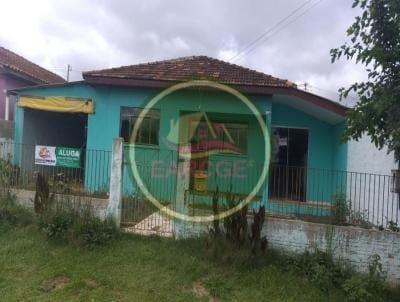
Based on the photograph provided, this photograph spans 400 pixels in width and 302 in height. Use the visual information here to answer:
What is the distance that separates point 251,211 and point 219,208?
1.81ft

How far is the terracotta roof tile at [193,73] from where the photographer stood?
10836 mm

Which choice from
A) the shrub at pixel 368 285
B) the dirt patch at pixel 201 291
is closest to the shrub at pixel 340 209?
the shrub at pixel 368 285

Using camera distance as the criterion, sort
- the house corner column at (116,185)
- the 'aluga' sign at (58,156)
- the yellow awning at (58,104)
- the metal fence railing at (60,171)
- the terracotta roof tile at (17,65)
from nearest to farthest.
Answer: the house corner column at (116,185), the metal fence railing at (60,171), the 'aluga' sign at (58,156), the yellow awning at (58,104), the terracotta roof tile at (17,65)

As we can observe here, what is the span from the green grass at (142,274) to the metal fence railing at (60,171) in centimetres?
146

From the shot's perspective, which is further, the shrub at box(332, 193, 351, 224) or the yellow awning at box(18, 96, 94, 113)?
the yellow awning at box(18, 96, 94, 113)

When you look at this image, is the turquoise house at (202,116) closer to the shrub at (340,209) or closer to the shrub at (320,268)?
the shrub at (340,209)

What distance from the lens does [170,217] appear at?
7.27 metres

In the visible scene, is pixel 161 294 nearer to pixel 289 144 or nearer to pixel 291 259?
pixel 291 259

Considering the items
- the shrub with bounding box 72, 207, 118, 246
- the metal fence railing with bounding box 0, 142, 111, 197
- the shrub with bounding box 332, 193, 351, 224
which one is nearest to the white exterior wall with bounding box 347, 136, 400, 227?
the shrub with bounding box 332, 193, 351, 224

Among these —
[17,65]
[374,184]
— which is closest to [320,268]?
[374,184]

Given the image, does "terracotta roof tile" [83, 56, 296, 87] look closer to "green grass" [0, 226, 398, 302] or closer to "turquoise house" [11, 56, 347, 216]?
"turquoise house" [11, 56, 347, 216]

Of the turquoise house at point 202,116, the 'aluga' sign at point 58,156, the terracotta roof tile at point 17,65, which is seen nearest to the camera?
the 'aluga' sign at point 58,156

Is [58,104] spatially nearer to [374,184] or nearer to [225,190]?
[225,190]

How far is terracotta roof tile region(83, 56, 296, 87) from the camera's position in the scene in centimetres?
1084
